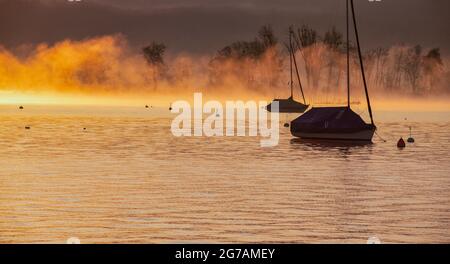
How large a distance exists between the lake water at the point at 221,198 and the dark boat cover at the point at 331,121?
1071 centimetres

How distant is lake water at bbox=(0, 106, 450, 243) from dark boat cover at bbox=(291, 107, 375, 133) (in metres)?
10.7

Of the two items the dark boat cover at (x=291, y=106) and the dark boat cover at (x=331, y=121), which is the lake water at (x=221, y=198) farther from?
the dark boat cover at (x=291, y=106)

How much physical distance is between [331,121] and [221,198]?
43497 millimetres

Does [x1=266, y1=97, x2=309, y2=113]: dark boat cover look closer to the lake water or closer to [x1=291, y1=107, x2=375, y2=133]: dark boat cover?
[x1=291, y1=107, x2=375, y2=133]: dark boat cover

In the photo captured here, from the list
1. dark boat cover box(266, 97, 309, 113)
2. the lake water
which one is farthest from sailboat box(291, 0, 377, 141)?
dark boat cover box(266, 97, 309, 113)

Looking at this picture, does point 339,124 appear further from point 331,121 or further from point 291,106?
point 291,106

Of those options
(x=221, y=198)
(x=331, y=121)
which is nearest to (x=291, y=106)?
(x=331, y=121)

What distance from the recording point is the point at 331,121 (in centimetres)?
7475

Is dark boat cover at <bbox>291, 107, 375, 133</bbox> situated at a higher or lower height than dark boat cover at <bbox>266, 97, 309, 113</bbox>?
higher

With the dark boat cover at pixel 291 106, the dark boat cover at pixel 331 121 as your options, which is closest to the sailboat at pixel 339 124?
the dark boat cover at pixel 331 121

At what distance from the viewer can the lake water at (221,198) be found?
23.2 m

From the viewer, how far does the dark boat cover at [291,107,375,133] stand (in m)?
72.8
